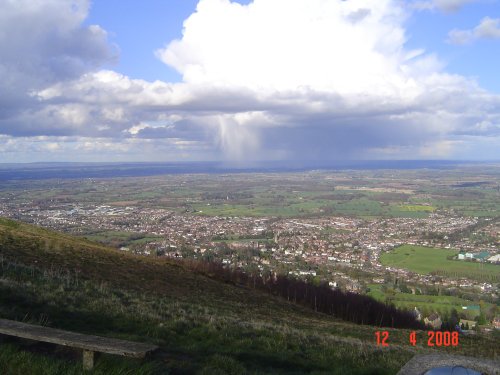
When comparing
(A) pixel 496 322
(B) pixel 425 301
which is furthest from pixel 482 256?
(A) pixel 496 322

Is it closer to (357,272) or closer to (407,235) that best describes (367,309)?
(357,272)

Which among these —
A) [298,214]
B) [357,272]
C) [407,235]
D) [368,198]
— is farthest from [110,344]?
[368,198]

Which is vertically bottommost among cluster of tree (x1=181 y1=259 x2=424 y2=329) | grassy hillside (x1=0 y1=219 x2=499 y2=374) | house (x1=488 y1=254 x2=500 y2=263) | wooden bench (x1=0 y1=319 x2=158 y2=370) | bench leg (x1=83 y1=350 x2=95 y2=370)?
house (x1=488 y1=254 x2=500 y2=263)

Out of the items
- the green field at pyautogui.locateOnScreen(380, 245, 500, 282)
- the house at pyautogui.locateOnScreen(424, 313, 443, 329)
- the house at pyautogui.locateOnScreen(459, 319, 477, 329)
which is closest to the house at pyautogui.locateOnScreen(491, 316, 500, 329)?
the house at pyautogui.locateOnScreen(459, 319, 477, 329)

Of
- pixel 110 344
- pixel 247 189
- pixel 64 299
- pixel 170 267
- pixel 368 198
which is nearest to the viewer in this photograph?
pixel 110 344

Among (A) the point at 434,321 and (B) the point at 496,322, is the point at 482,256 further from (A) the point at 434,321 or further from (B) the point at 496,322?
(A) the point at 434,321

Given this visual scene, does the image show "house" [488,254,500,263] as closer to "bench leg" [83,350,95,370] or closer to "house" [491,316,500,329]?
"house" [491,316,500,329]

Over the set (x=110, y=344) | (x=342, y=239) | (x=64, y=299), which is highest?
(x=110, y=344)
